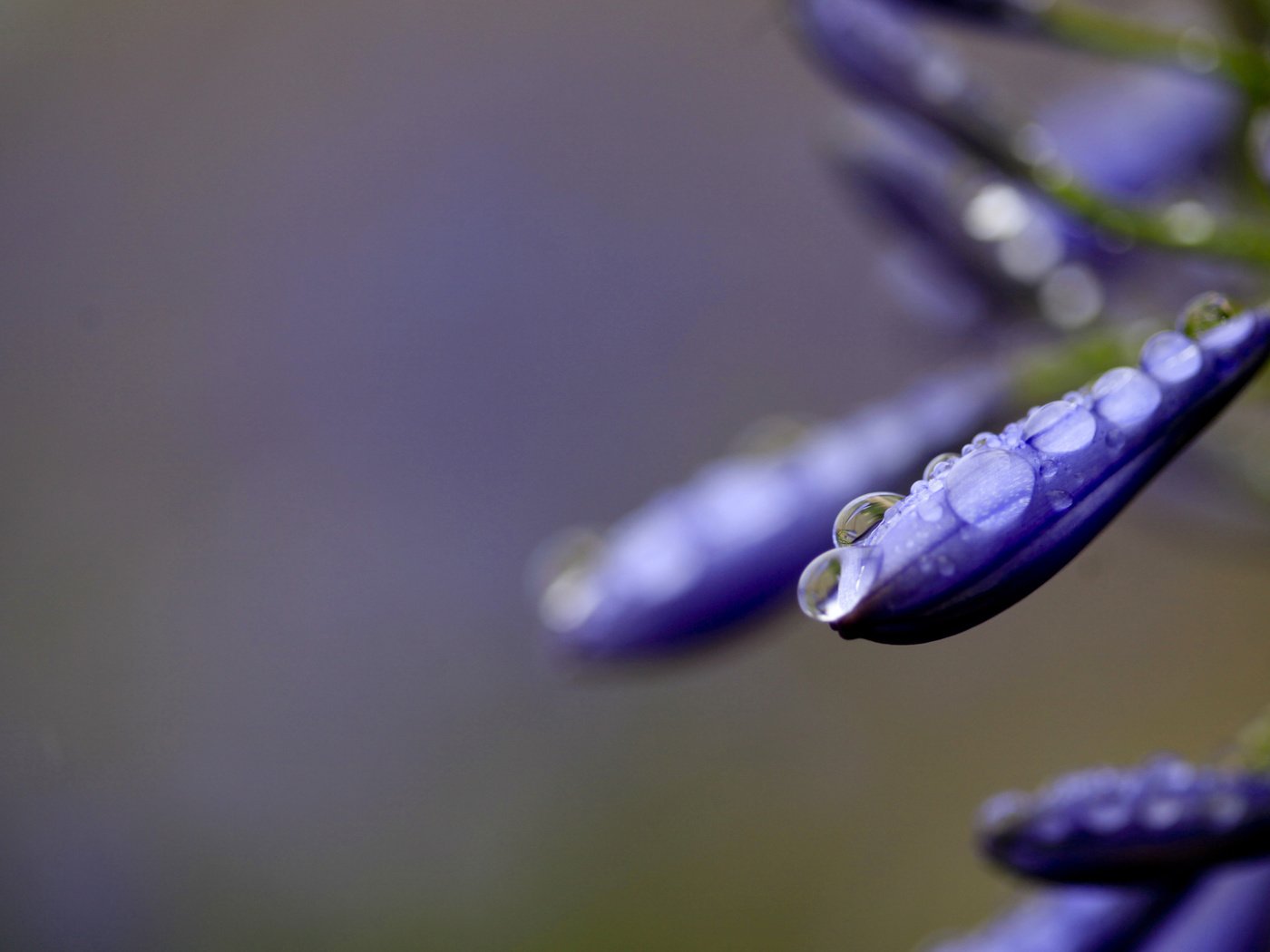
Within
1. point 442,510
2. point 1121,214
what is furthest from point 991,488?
point 442,510

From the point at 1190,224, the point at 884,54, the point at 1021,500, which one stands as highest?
the point at 884,54

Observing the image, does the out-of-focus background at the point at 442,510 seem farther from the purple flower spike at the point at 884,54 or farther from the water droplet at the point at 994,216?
the purple flower spike at the point at 884,54

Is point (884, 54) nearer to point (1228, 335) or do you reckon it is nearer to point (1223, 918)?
point (1228, 335)

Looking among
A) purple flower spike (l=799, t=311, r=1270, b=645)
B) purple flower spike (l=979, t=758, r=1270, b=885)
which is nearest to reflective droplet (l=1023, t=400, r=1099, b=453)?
purple flower spike (l=799, t=311, r=1270, b=645)

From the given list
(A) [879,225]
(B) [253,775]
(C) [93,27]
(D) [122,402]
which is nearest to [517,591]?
(B) [253,775]

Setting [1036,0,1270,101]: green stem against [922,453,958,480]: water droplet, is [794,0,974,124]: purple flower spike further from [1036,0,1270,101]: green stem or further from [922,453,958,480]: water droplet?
[922,453,958,480]: water droplet

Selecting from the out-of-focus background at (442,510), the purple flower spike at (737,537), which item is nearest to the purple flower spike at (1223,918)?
the purple flower spike at (737,537)
